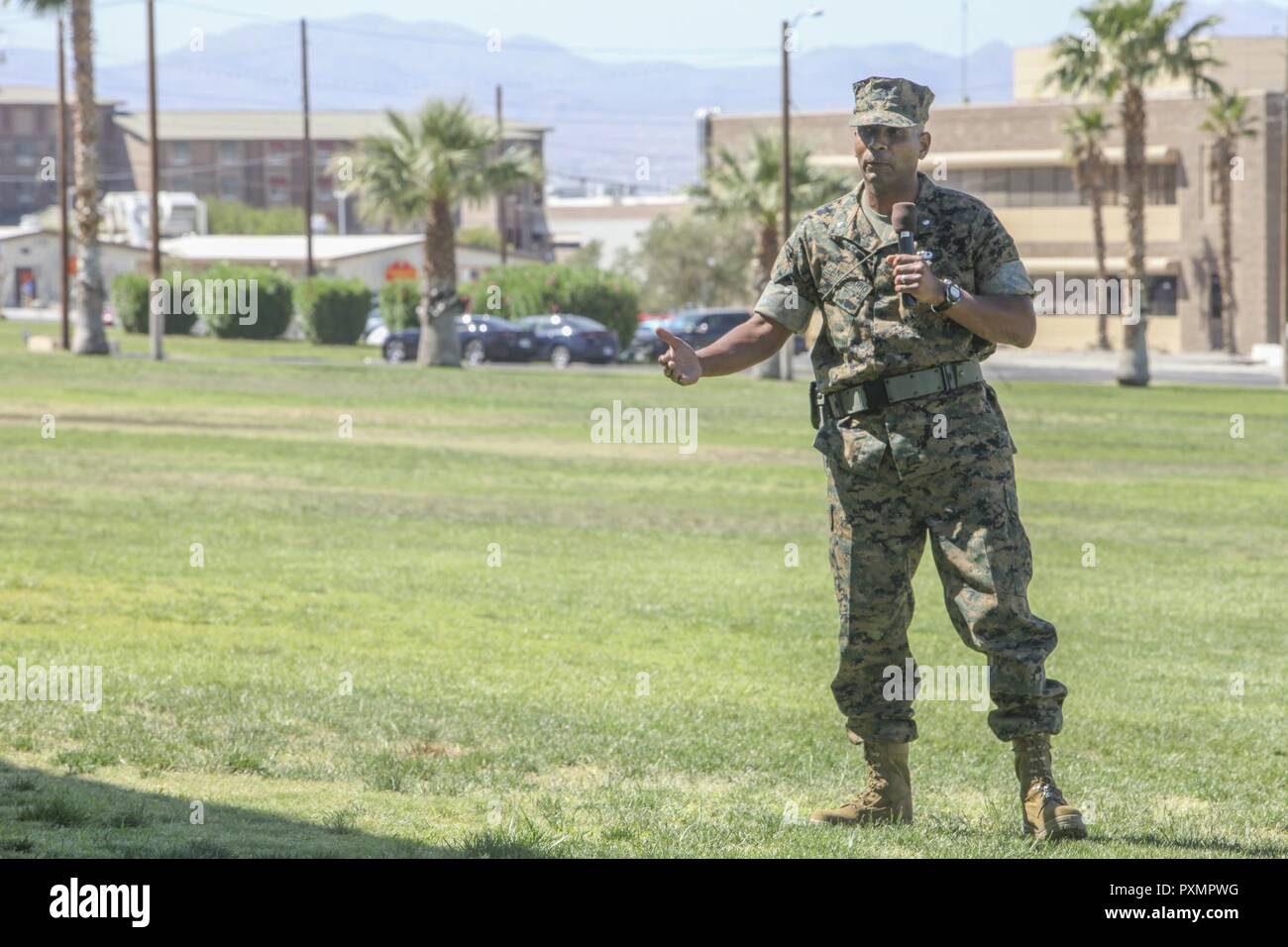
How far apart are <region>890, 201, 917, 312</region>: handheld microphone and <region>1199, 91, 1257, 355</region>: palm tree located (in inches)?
2601

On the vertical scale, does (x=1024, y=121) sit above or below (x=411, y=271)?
above

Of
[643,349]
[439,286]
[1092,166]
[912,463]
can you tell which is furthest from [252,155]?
[912,463]

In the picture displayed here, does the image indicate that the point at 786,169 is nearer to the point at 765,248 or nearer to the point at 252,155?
the point at 765,248

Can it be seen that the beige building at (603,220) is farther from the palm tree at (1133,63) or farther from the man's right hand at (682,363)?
the man's right hand at (682,363)

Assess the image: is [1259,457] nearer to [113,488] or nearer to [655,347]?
[113,488]

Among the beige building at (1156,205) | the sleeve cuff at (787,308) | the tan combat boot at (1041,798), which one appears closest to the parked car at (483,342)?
the beige building at (1156,205)

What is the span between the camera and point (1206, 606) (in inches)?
538

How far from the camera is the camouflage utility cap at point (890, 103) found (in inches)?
232

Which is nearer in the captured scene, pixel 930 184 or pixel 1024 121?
pixel 930 184

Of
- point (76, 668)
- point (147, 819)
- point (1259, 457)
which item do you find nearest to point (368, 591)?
point (76, 668)

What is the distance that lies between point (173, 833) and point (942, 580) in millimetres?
2488
